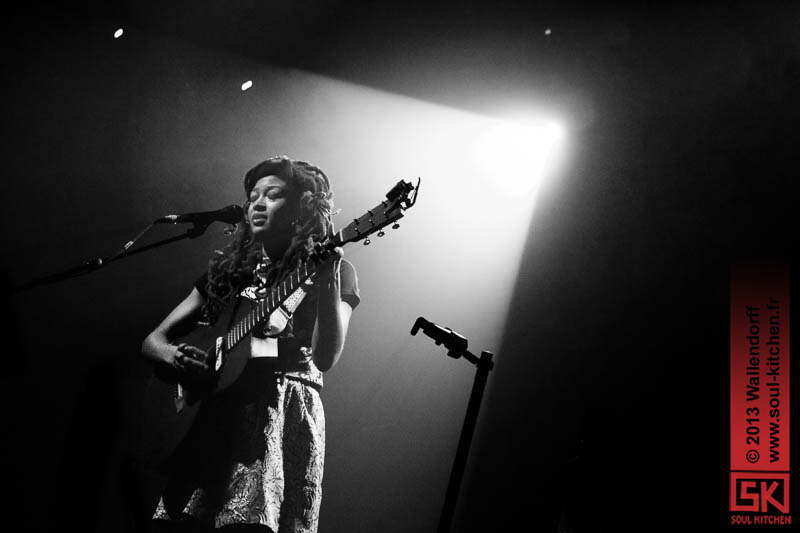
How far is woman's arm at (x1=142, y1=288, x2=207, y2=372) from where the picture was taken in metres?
2.48

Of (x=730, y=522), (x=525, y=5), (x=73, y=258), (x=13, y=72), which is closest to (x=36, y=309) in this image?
(x=73, y=258)

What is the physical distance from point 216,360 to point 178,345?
188mm

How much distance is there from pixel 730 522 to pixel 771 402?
1.67ft

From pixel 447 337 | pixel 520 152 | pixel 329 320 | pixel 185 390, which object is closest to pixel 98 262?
pixel 185 390

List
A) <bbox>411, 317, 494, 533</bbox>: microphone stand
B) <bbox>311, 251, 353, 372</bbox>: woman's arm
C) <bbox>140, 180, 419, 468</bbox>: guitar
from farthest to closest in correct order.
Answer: <bbox>311, 251, 353, 372</bbox>: woman's arm → <bbox>140, 180, 419, 468</bbox>: guitar → <bbox>411, 317, 494, 533</bbox>: microphone stand

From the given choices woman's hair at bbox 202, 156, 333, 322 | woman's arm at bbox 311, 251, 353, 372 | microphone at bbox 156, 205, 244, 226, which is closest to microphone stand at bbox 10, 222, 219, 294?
microphone at bbox 156, 205, 244, 226

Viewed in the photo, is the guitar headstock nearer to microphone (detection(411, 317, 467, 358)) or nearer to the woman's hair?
the woman's hair

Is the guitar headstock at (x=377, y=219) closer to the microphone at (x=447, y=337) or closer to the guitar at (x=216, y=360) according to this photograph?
the guitar at (x=216, y=360)

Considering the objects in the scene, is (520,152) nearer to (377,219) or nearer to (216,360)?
(377,219)

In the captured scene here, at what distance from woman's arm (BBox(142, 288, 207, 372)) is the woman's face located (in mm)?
361

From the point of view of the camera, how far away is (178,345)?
8.25 ft

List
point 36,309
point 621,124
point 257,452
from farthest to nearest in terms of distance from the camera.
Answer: point 621,124, point 36,309, point 257,452

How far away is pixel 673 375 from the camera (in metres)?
2.74

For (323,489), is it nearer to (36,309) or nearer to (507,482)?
(507,482)
